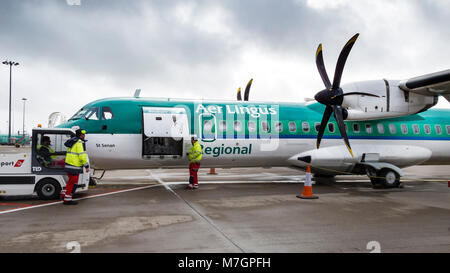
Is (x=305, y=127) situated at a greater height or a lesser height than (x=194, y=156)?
greater

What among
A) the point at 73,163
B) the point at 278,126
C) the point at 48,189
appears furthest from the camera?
the point at 278,126

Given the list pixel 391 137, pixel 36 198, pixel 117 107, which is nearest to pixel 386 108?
pixel 391 137

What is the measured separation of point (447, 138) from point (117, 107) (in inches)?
544

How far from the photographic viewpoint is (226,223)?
6.43 meters

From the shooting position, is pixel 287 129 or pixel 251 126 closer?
pixel 251 126

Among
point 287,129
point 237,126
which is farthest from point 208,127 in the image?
point 287,129

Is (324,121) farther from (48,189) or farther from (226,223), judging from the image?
(48,189)

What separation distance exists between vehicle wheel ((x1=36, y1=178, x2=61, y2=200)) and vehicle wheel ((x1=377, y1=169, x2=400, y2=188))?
10.9m

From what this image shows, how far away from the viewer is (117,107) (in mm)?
11195

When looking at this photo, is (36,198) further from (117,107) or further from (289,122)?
(289,122)

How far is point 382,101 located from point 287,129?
3532mm

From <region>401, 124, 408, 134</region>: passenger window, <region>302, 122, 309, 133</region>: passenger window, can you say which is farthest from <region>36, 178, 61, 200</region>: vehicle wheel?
<region>401, 124, 408, 134</region>: passenger window

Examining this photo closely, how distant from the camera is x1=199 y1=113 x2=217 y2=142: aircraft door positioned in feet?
38.1

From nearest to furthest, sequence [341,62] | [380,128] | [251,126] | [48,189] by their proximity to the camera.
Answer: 1. [48,189]
2. [341,62]
3. [251,126]
4. [380,128]
